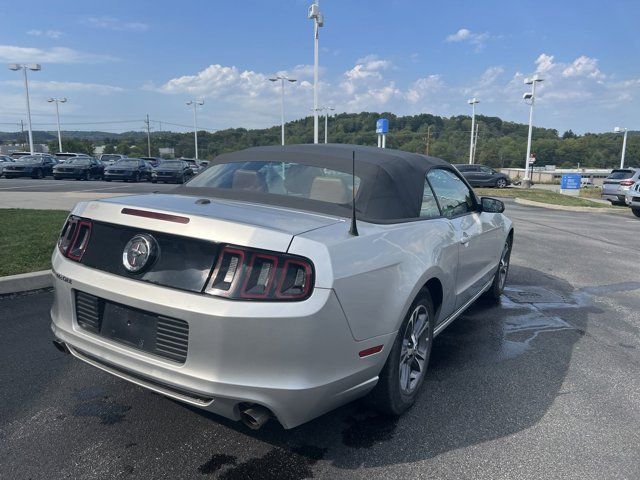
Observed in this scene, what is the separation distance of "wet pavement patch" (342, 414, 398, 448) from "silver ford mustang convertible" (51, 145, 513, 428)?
5.2 inches

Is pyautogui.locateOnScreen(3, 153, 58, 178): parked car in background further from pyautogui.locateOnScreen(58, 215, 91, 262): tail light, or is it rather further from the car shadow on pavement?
the car shadow on pavement

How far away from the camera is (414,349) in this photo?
10.3ft

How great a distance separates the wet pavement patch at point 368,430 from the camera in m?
2.78

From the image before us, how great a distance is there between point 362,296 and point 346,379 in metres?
0.42

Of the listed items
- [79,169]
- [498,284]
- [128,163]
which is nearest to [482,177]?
[128,163]

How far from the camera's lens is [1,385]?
10.9ft

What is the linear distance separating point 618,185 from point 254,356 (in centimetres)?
2451

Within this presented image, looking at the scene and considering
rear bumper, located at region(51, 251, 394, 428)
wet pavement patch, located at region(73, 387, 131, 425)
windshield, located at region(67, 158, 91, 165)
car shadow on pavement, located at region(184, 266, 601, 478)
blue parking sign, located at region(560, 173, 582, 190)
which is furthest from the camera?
windshield, located at region(67, 158, 91, 165)

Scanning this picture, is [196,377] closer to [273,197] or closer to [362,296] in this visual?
[362,296]

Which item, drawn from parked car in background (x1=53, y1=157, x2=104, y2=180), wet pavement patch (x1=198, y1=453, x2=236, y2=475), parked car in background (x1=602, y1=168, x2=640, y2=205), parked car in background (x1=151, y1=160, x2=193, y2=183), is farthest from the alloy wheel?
parked car in background (x1=53, y1=157, x2=104, y2=180)

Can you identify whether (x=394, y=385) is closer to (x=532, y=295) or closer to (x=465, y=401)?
(x=465, y=401)

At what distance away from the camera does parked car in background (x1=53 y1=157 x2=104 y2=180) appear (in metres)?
29.4

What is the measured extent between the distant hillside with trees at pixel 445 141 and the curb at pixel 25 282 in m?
48.8

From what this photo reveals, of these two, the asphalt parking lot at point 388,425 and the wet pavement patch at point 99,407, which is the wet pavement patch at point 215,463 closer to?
the asphalt parking lot at point 388,425
